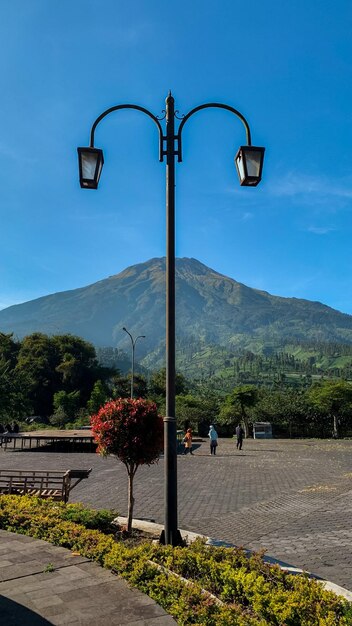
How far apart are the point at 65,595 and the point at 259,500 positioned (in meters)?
7.88

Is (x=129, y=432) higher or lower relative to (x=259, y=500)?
higher

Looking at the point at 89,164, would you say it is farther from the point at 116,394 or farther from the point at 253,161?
the point at 116,394

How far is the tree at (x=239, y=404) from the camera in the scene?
41375 millimetres

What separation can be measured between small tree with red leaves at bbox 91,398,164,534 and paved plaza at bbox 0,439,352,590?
212cm

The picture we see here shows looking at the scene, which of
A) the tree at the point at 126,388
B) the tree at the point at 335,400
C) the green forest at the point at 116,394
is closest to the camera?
the tree at the point at 335,400

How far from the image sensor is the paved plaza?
309 inches

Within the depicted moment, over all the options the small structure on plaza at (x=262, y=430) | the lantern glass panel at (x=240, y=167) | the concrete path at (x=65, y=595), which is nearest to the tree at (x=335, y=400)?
the small structure on plaza at (x=262, y=430)

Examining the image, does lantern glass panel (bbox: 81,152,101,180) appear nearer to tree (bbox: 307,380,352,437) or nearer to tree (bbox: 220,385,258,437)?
tree (bbox: 220,385,258,437)

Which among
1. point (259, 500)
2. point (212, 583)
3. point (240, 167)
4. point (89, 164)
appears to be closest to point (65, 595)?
point (212, 583)

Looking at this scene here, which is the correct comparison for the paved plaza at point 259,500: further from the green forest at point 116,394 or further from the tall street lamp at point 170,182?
the green forest at point 116,394

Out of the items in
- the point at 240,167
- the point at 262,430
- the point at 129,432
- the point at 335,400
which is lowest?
the point at 262,430

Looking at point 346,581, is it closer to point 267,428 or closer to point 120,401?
point 120,401

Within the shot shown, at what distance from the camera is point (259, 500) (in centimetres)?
1198

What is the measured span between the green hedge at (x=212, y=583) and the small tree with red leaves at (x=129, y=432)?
1.22 m
